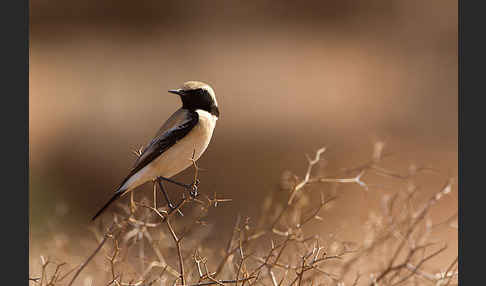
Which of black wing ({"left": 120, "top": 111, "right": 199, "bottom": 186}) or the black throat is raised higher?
the black throat

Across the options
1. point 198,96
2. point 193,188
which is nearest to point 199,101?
point 198,96

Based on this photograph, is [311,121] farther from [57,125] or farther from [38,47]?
[38,47]

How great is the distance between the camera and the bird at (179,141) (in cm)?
189

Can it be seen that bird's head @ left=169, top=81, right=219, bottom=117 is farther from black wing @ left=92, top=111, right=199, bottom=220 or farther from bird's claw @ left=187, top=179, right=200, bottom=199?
bird's claw @ left=187, top=179, right=200, bottom=199

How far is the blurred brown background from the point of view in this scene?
19.2ft

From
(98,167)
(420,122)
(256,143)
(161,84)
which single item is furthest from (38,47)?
(420,122)

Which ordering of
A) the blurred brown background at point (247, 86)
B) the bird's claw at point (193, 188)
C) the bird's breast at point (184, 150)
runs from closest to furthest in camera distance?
the bird's claw at point (193, 188), the bird's breast at point (184, 150), the blurred brown background at point (247, 86)

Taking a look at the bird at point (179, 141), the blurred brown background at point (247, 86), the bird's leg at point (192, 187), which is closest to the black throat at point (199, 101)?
the bird at point (179, 141)

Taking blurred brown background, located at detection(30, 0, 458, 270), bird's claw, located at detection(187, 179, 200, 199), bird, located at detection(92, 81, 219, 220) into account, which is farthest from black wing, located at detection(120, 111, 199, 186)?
blurred brown background, located at detection(30, 0, 458, 270)

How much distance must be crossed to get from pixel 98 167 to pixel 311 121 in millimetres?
2310

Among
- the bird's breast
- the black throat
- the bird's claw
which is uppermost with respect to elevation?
the black throat

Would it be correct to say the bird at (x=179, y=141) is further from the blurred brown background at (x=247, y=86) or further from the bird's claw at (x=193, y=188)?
the blurred brown background at (x=247, y=86)

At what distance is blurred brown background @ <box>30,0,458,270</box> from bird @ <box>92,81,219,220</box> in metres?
3.00

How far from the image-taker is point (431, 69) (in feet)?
26.1
